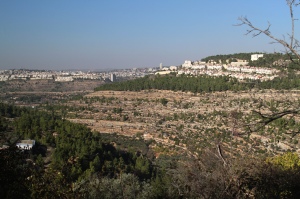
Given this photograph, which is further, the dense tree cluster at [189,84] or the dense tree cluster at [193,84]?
the dense tree cluster at [189,84]

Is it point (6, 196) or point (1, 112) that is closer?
point (6, 196)

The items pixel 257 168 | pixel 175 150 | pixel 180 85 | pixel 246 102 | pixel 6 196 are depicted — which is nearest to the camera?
pixel 6 196

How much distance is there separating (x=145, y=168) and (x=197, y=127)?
47.2ft

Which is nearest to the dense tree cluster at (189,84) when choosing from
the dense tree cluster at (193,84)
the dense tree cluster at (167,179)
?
the dense tree cluster at (193,84)

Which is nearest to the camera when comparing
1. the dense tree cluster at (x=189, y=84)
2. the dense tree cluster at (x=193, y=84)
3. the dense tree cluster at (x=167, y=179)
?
the dense tree cluster at (x=167, y=179)

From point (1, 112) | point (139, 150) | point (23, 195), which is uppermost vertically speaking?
point (23, 195)

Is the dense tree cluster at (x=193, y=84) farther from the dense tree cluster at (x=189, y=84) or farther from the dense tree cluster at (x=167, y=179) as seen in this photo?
the dense tree cluster at (x=167, y=179)

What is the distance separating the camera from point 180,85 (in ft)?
171

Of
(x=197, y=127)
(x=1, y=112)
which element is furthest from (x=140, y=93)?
(x=1, y=112)

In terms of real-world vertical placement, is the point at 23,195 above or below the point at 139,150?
above

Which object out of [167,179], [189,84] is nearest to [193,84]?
[189,84]

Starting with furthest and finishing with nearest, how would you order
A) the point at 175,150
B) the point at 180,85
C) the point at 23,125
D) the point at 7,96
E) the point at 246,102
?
1. the point at 7,96
2. the point at 180,85
3. the point at 246,102
4. the point at 175,150
5. the point at 23,125

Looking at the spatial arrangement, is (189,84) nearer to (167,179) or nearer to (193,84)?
(193,84)

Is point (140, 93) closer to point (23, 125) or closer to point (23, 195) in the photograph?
point (23, 125)
